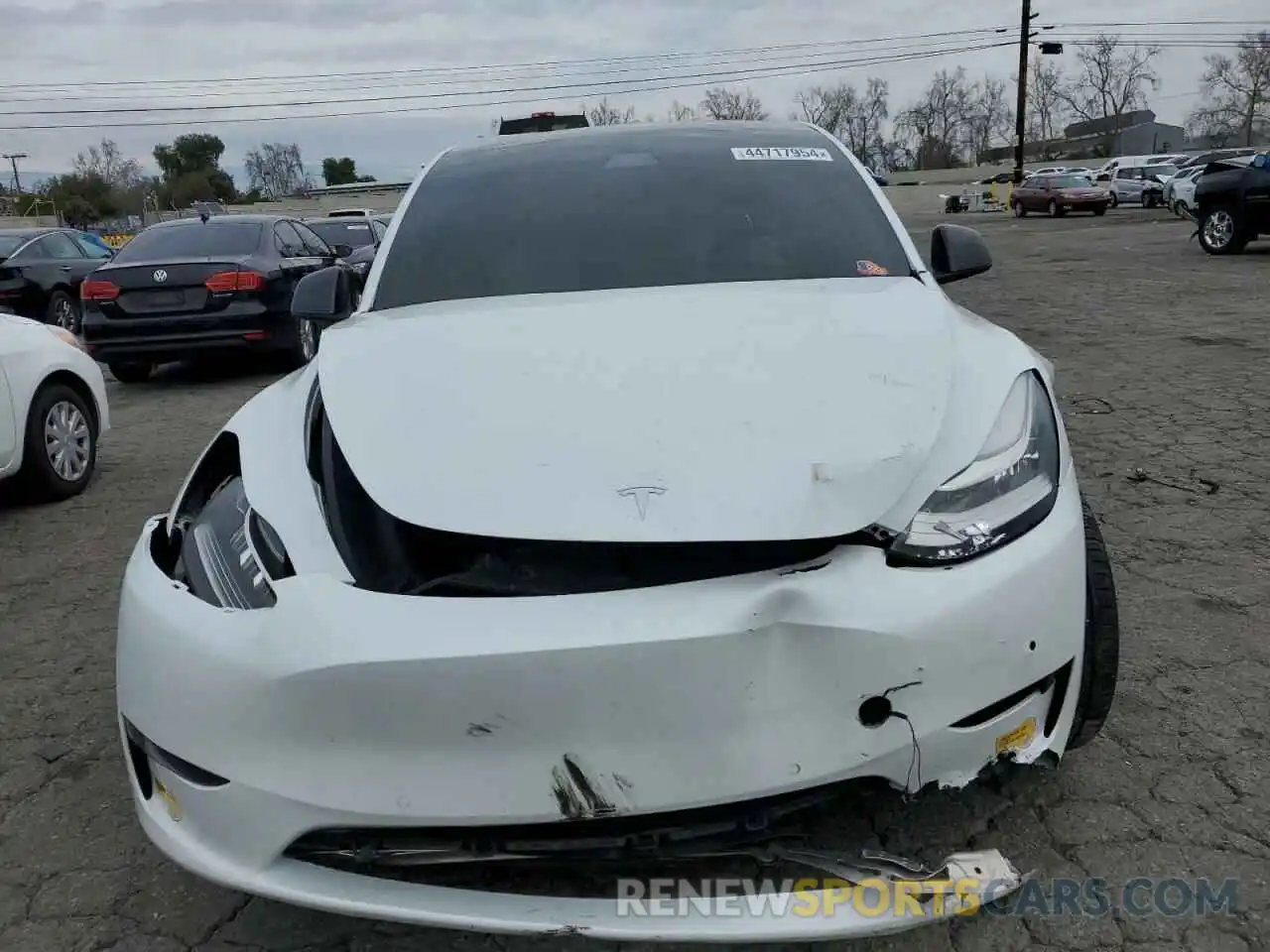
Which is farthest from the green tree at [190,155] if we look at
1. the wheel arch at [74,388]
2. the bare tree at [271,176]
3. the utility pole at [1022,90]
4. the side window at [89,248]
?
the wheel arch at [74,388]

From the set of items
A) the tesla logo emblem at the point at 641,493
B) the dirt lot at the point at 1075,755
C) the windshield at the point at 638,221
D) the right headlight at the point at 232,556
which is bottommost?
the dirt lot at the point at 1075,755

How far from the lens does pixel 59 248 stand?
12.9m

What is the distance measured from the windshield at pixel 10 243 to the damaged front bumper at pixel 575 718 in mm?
12776

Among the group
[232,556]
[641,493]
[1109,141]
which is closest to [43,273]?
[232,556]

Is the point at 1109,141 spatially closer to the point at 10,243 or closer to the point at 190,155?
the point at 190,155

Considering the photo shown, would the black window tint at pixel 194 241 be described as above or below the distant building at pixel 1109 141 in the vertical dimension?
above

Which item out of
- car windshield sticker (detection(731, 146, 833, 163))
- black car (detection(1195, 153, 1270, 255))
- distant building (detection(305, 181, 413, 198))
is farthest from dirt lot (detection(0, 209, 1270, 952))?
distant building (detection(305, 181, 413, 198))

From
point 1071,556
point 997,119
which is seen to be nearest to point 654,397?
point 1071,556

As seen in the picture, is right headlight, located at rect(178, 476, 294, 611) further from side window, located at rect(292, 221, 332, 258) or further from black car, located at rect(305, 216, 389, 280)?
black car, located at rect(305, 216, 389, 280)

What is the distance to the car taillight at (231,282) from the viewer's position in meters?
8.23

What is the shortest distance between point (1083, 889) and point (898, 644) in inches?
32.9

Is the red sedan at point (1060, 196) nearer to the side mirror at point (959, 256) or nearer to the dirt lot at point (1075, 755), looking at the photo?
the dirt lot at point (1075, 755)

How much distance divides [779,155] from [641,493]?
6.59 feet

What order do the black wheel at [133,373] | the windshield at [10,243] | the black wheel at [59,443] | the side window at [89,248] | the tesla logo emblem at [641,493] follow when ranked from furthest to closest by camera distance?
the side window at [89,248] < the windshield at [10,243] < the black wheel at [133,373] < the black wheel at [59,443] < the tesla logo emblem at [641,493]
